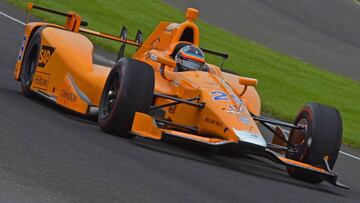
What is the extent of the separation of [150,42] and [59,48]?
4.36 feet

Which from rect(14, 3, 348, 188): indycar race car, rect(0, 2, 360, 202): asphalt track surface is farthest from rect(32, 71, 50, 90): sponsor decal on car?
rect(0, 2, 360, 202): asphalt track surface

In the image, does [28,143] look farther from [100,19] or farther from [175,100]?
[100,19]

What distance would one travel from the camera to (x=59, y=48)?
12023 millimetres

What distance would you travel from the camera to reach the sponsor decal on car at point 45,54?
12.1 m

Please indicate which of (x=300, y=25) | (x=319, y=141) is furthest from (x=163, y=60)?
(x=300, y=25)

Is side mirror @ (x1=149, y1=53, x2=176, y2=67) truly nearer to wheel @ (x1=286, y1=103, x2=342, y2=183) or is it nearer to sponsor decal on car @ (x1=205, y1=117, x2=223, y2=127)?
sponsor decal on car @ (x1=205, y1=117, x2=223, y2=127)

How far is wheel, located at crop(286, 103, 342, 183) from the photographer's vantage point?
33.7 feet

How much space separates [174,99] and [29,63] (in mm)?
3069

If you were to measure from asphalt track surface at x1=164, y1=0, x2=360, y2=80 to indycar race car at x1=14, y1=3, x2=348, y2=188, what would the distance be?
11.1 metres

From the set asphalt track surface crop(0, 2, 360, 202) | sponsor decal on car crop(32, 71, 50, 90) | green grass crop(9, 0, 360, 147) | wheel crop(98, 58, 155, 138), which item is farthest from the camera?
green grass crop(9, 0, 360, 147)

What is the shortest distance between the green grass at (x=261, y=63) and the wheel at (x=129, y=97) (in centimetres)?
557

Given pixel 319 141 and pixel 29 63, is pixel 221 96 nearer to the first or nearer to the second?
pixel 319 141

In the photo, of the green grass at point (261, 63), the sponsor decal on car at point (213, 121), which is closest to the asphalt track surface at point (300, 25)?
the green grass at point (261, 63)

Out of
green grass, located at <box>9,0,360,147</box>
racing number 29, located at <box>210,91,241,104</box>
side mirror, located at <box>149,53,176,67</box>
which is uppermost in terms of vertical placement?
side mirror, located at <box>149,53,176,67</box>
